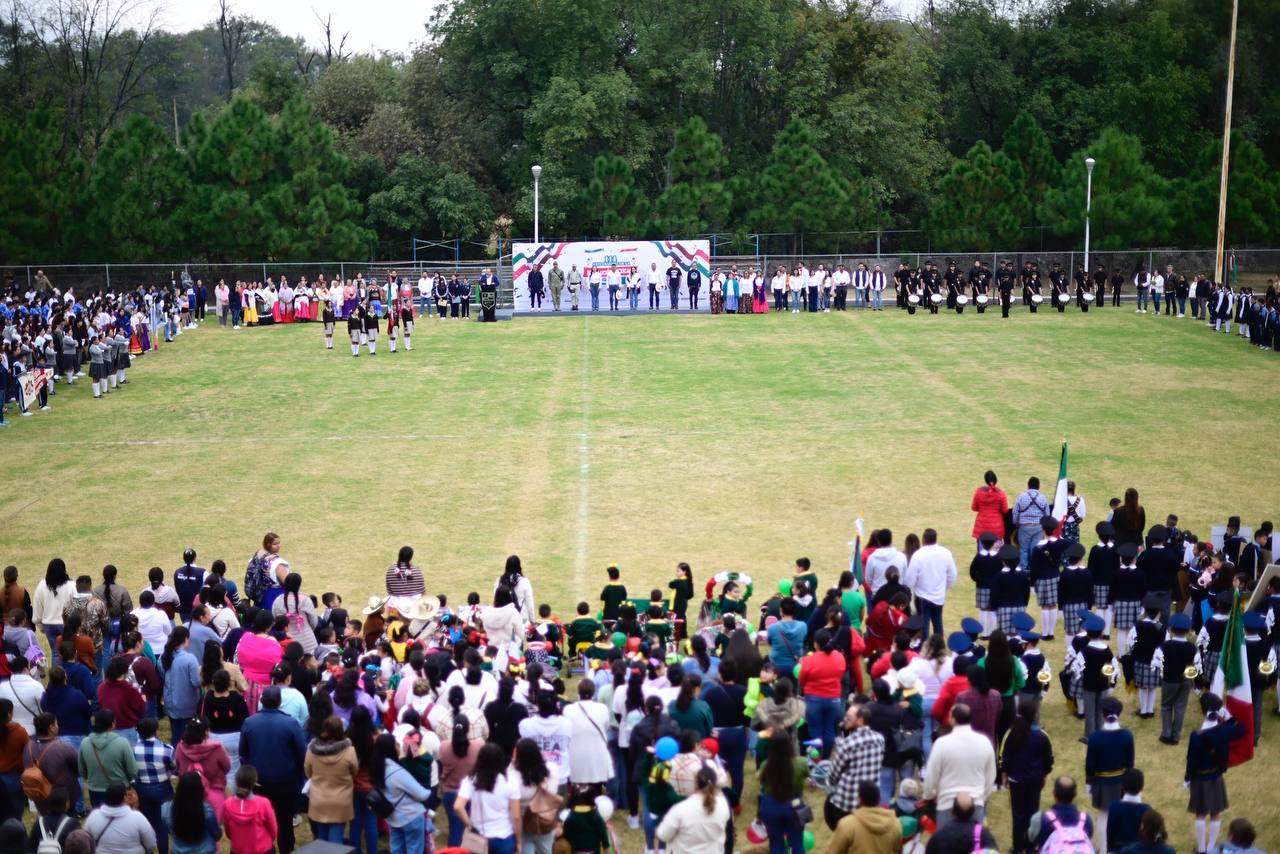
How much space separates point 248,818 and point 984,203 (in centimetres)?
4861

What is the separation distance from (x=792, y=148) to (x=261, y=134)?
20236 mm

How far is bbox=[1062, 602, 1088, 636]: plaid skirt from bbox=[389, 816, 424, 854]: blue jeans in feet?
24.3

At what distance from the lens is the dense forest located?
164ft

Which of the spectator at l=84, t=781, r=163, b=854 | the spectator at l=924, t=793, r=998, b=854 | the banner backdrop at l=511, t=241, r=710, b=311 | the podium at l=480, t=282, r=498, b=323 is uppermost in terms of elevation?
the banner backdrop at l=511, t=241, r=710, b=311

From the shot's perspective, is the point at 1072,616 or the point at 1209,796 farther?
the point at 1072,616

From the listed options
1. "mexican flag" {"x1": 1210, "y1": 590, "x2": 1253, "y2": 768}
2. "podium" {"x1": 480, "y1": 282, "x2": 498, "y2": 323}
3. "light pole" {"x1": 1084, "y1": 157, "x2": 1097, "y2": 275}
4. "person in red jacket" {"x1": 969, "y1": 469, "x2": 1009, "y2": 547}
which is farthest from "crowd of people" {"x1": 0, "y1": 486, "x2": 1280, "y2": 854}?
"light pole" {"x1": 1084, "y1": 157, "x2": 1097, "y2": 275}

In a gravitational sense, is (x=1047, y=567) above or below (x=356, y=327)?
below

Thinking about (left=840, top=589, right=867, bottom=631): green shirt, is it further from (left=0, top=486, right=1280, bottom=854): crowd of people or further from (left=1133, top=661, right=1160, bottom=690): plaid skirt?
(left=1133, top=661, right=1160, bottom=690): plaid skirt

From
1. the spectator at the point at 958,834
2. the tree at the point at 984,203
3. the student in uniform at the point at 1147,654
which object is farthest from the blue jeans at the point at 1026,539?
the tree at the point at 984,203

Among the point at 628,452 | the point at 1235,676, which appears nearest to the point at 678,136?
the point at 628,452

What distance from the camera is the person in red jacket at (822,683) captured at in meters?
10.8

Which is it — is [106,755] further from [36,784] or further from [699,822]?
[699,822]

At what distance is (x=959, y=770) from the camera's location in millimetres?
9273

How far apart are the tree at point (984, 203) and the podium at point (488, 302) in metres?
20.1
